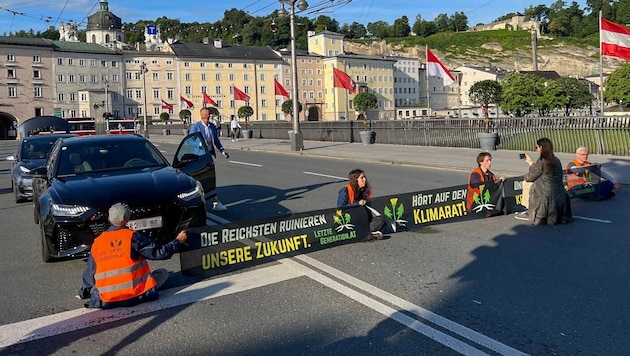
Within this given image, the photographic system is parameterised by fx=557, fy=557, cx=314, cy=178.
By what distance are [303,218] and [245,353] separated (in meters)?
3.05

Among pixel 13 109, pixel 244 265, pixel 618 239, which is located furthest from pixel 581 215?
pixel 13 109

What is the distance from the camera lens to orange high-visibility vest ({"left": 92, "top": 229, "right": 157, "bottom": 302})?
5.25m

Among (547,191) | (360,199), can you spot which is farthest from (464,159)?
(360,199)

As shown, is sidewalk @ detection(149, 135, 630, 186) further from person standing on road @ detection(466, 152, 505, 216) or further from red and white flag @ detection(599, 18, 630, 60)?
person standing on road @ detection(466, 152, 505, 216)

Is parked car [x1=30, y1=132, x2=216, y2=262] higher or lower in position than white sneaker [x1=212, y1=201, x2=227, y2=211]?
higher

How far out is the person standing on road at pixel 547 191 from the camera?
8.48 m

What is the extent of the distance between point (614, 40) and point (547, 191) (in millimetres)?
14579

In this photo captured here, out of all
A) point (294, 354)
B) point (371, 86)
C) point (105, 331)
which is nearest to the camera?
point (294, 354)

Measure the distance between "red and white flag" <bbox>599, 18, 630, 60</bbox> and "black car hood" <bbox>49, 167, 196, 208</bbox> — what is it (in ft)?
58.6

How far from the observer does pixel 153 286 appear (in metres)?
5.46

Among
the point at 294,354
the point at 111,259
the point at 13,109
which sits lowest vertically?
the point at 294,354

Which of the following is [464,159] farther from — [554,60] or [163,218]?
[554,60]

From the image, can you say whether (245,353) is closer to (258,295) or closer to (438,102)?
(258,295)

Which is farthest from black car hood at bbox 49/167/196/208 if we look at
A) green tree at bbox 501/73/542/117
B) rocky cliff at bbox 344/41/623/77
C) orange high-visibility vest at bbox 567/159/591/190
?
rocky cliff at bbox 344/41/623/77
